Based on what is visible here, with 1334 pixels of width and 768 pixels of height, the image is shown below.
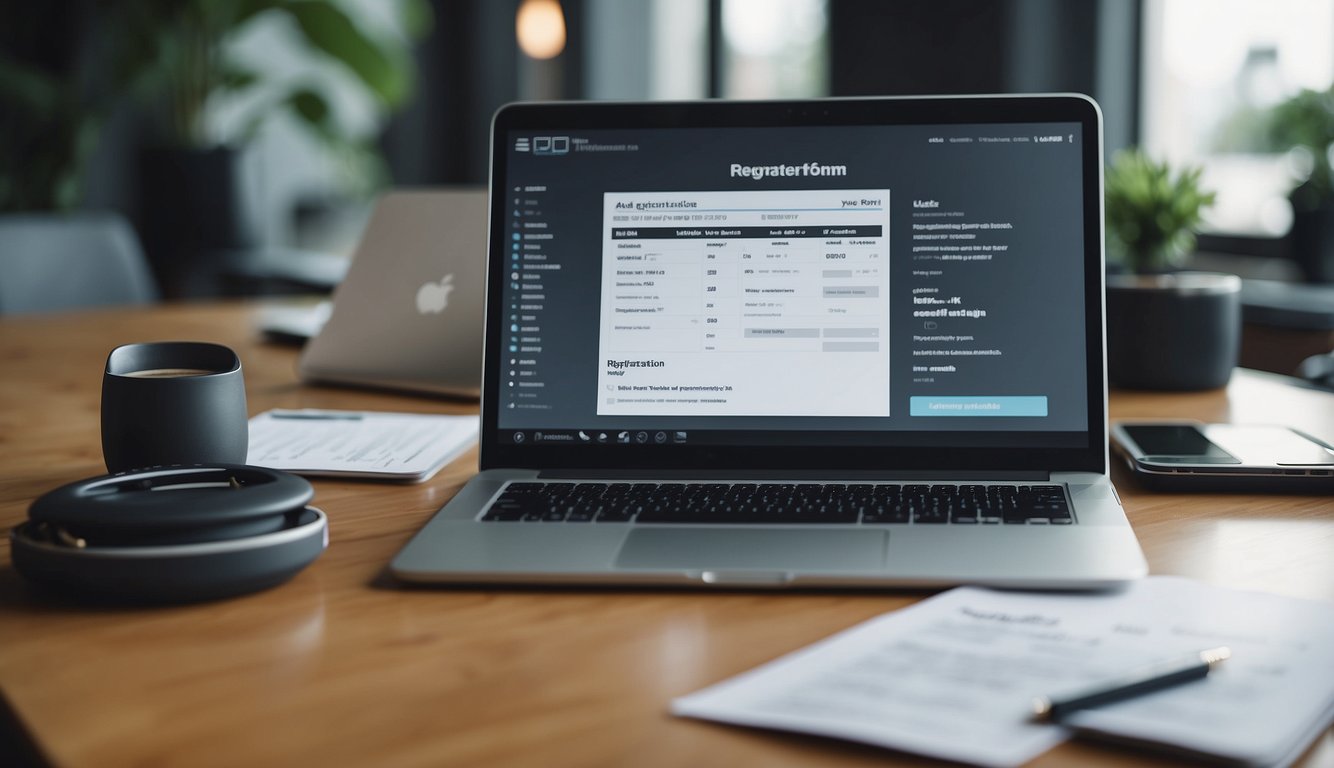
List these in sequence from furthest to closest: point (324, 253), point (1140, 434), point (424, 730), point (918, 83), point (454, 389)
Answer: point (324, 253), point (918, 83), point (454, 389), point (1140, 434), point (424, 730)

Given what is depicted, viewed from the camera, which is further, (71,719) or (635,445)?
(635,445)

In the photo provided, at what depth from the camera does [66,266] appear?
7.95ft

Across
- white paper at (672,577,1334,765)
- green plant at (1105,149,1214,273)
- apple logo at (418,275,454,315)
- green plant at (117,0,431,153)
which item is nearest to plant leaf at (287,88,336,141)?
green plant at (117,0,431,153)

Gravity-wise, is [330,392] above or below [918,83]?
below

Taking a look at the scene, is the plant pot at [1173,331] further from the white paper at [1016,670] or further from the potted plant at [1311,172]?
the potted plant at [1311,172]

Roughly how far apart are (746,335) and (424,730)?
43cm

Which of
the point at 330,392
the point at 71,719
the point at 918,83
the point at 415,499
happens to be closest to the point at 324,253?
the point at 918,83

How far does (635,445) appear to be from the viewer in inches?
33.0

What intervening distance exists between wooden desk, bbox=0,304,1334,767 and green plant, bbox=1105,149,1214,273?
1.69 ft

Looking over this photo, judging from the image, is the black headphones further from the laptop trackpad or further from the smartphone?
the smartphone

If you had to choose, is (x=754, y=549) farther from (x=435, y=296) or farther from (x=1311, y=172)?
(x=1311, y=172)

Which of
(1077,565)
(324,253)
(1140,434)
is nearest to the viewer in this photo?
(1077,565)

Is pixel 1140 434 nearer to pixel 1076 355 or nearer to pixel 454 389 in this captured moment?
pixel 1076 355

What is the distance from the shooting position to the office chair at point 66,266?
233 cm
